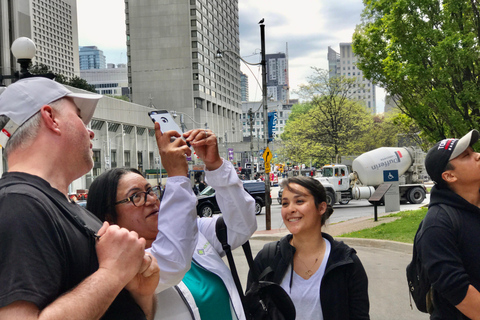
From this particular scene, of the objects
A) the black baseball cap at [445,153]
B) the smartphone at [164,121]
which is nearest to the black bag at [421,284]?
the black baseball cap at [445,153]

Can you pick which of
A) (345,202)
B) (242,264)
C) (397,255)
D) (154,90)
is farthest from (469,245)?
(154,90)

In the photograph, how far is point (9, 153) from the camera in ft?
4.81

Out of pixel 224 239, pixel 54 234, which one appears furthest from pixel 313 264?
pixel 54 234

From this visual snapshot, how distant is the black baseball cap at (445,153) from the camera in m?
2.72

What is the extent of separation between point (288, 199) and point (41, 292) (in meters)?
2.55

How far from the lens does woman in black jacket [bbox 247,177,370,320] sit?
303cm

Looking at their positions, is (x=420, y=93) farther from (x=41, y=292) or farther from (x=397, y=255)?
(x=41, y=292)

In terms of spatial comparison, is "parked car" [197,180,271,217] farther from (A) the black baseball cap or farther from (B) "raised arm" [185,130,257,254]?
(B) "raised arm" [185,130,257,254]

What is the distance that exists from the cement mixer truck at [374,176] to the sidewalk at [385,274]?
1219 cm

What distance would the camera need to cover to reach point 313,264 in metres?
3.27

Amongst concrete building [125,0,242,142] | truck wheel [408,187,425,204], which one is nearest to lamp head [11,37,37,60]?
truck wheel [408,187,425,204]

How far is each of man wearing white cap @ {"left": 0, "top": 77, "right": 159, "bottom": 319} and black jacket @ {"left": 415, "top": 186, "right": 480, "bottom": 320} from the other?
162 centimetres

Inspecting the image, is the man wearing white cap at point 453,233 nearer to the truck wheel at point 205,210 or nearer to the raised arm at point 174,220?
the raised arm at point 174,220

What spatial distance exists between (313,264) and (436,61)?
11469 millimetres
